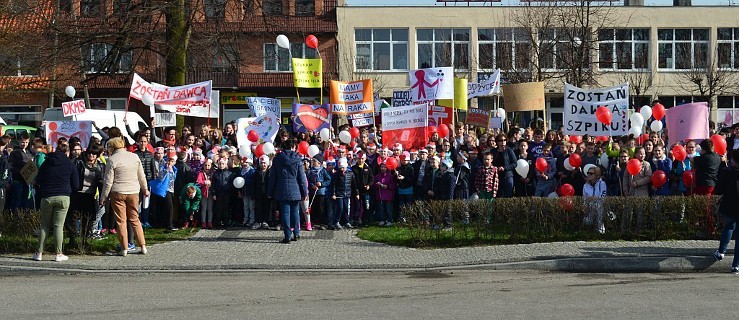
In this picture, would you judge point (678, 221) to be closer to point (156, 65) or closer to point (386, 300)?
point (386, 300)

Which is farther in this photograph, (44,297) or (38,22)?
(38,22)

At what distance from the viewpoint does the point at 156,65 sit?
40.8 meters

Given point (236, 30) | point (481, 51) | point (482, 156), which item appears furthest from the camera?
point (481, 51)

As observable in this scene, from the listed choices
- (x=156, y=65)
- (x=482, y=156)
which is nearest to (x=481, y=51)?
(x=156, y=65)

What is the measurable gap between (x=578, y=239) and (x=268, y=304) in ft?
21.3

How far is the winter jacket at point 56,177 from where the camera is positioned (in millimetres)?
13273

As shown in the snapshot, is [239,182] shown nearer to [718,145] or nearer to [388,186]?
[388,186]

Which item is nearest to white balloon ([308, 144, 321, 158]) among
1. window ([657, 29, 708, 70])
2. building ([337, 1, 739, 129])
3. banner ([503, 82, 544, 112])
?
banner ([503, 82, 544, 112])

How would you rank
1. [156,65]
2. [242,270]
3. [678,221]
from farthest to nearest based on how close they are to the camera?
[156,65] → [678,221] → [242,270]

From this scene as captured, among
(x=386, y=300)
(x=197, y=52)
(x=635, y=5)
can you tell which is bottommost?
(x=386, y=300)

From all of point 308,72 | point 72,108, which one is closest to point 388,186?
point 308,72

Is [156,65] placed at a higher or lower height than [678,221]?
higher

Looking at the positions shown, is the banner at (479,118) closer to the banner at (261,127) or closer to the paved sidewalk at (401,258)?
the banner at (261,127)

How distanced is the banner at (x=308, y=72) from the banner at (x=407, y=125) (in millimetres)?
2855
